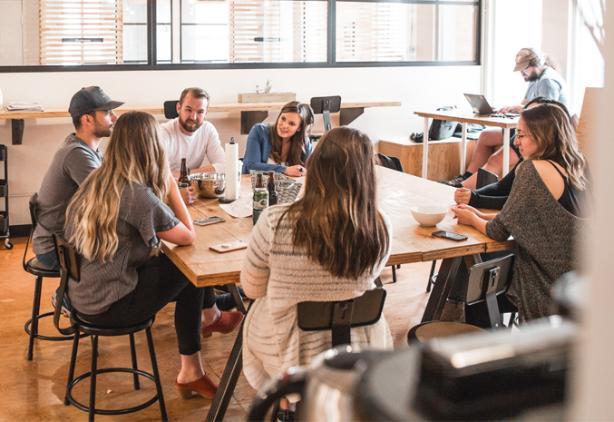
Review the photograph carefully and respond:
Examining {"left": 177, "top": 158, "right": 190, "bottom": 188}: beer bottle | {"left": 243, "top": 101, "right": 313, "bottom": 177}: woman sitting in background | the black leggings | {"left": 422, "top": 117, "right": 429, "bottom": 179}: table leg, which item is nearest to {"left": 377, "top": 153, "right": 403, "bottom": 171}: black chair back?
{"left": 243, "top": 101, "right": 313, "bottom": 177}: woman sitting in background

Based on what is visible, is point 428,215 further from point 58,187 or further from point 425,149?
point 425,149

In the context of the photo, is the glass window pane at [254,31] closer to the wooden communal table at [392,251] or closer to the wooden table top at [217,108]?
the wooden table top at [217,108]

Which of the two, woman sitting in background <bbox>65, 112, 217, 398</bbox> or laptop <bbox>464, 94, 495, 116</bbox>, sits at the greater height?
laptop <bbox>464, 94, 495, 116</bbox>

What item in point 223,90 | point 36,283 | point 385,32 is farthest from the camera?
point 385,32

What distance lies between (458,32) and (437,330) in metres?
5.74

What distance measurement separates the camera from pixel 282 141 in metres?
4.68

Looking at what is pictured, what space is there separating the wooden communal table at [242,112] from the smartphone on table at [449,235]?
11.9ft

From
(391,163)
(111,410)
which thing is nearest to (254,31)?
(391,163)

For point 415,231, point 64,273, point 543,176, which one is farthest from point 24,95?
point 543,176

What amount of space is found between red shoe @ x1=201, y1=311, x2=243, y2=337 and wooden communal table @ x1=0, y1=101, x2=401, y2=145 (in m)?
2.71

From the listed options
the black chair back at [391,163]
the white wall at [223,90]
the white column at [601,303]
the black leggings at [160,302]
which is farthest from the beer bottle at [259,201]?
the white wall at [223,90]

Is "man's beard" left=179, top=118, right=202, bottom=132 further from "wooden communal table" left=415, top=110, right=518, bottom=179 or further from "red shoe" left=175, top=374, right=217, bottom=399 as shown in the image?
"wooden communal table" left=415, top=110, right=518, bottom=179

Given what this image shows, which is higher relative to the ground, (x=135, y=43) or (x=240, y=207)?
(x=135, y=43)

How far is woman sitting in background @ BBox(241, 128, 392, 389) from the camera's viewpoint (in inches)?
95.3
